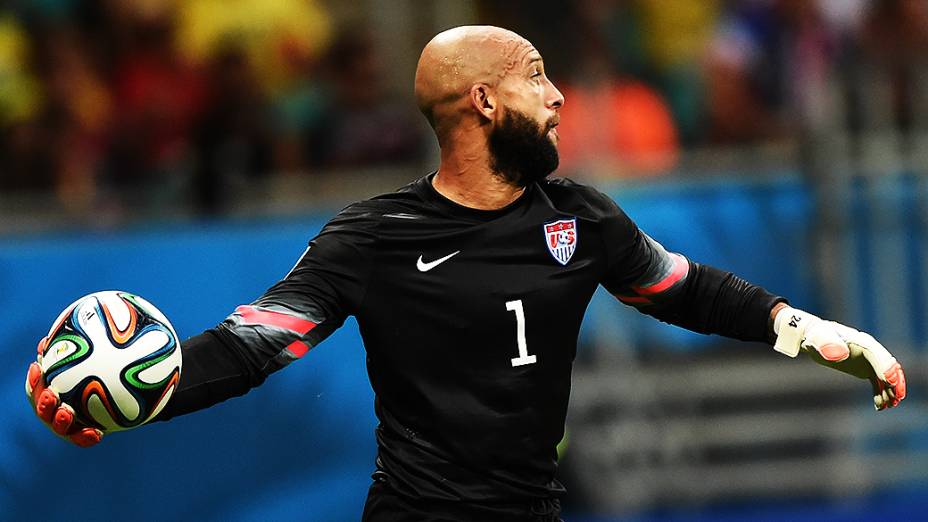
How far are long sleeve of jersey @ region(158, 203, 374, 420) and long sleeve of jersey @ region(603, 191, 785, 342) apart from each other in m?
0.92

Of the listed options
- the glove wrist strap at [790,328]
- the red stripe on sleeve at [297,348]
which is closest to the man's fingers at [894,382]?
the glove wrist strap at [790,328]

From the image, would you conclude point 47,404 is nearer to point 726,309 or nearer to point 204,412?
point 726,309

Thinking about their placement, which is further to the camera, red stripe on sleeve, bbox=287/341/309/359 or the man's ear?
the man's ear

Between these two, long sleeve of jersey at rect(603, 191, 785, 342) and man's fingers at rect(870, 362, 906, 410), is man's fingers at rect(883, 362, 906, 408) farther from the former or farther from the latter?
long sleeve of jersey at rect(603, 191, 785, 342)

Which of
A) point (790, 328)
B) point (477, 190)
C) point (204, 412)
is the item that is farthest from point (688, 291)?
point (204, 412)

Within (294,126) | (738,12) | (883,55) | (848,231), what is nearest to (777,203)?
(848,231)

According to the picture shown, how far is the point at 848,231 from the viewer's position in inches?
384

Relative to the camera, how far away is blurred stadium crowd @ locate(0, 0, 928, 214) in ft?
32.1

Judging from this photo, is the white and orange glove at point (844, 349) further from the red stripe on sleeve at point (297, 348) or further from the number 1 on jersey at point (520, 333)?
the red stripe on sleeve at point (297, 348)

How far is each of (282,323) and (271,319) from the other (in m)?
0.04

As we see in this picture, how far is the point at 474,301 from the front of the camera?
190 inches

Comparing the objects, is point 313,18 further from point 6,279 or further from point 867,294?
point 867,294

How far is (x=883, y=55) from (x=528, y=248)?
5832 millimetres

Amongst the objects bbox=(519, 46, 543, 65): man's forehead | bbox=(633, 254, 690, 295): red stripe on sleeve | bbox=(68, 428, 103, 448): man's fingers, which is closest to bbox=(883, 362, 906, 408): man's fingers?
bbox=(633, 254, 690, 295): red stripe on sleeve
